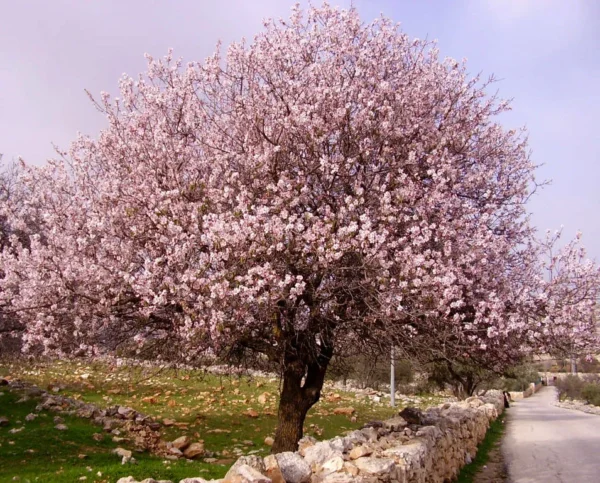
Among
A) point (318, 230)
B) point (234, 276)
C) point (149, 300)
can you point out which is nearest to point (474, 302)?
point (318, 230)

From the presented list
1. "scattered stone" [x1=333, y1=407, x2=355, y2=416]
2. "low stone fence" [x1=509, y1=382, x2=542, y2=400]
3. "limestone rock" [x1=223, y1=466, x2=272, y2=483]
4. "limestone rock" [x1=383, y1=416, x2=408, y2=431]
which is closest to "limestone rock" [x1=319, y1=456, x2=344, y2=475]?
"limestone rock" [x1=223, y1=466, x2=272, y2=483]

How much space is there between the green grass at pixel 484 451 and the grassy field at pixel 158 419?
468cm

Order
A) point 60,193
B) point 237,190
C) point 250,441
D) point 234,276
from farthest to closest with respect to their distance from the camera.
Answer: point 250,441 < point 60,193 < point 237,190 < point 234,276

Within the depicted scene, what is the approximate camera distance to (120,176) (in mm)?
9977

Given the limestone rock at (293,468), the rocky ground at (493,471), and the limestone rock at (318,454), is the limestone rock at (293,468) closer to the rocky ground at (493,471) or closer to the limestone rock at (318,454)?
the limestone rock at (318,454)

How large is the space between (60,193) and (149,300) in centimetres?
369

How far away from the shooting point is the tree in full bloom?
829cm

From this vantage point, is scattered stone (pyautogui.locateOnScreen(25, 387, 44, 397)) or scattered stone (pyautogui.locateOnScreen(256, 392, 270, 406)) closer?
scattered stone (pyautogui.locateOnScreen(25, 387, 44, 397))

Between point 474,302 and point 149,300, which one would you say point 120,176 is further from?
point 474,302

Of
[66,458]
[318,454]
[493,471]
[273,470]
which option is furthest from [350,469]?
[493,471]

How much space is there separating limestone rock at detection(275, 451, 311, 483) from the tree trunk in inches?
121

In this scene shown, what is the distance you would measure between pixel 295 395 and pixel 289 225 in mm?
4093

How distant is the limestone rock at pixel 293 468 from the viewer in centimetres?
673

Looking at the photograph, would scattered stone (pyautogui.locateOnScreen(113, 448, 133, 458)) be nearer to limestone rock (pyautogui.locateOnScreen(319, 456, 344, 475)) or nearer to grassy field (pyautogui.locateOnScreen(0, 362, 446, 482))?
grassy field (pyautogui.locateOnScreen(0, 362, 446, 482))
